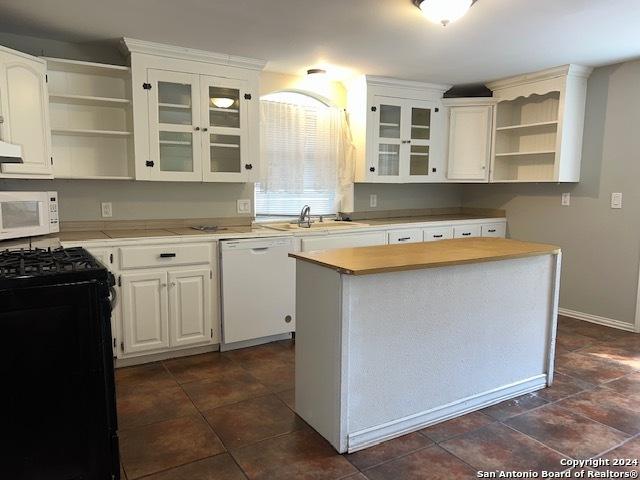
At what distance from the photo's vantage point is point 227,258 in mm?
3236

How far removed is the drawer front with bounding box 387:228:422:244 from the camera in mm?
4051

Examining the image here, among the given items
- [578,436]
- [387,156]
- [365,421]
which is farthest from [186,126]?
[578,436]

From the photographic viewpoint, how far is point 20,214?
2.62 m

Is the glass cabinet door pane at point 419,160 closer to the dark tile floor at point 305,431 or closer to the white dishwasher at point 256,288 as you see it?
the white dishwasher at point 256,288

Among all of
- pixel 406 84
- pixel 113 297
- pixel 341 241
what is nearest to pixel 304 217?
pixel 341 241

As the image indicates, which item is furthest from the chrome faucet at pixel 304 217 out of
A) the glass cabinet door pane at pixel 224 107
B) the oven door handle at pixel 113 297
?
the oven door handle at pixel 113 297

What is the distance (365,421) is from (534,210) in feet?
10.8

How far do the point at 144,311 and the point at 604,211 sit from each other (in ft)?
12.4

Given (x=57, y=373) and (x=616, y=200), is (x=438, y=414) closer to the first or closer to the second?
(x=57, y=373)

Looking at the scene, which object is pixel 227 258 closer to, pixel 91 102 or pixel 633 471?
pixel 91 102

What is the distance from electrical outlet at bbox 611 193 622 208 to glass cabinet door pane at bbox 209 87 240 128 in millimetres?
3170

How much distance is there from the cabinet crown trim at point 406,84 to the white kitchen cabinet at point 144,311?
8.17ft

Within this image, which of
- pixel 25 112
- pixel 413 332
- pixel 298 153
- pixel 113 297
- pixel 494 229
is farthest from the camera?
pixel 494 229

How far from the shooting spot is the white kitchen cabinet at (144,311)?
296cm
